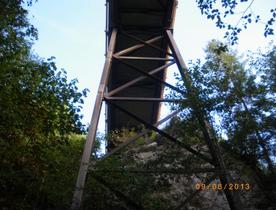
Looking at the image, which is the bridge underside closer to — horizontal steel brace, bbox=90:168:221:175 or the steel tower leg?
the steel tower leg

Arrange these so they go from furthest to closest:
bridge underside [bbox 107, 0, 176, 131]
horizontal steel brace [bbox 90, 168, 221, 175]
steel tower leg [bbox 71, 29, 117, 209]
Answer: bridge underside [bbox 107, 0, 176, 131], horizontal steel brace [bbox 90, 168, 221, 175], steel tower leg [bbox 71, 29, 117, 209]

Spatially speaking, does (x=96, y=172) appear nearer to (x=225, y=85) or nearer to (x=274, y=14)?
(x=225, y=85)

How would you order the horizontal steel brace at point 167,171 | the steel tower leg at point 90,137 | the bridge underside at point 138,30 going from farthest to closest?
the bridge underside at point 138,30, the horizontal steel brace at point 167,171, the steel tower leg at point 90,137

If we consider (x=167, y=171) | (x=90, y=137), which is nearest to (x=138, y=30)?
(x=90, y=137)

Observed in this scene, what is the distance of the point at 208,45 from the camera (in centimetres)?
1311

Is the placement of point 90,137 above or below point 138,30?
below

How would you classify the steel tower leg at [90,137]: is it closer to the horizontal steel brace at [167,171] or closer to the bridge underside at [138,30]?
the horizontal steel brace at [167,171]

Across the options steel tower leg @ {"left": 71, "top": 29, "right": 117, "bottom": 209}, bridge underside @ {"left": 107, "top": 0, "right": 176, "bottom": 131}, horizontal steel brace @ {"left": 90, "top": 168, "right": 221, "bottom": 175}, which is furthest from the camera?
bridge underside @ {"left": 107, "top": 0, "right": 176, "bottom": 131}

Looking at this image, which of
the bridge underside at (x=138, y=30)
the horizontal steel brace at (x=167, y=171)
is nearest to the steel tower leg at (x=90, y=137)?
the horizontal steel brace at (x=167, y=171)

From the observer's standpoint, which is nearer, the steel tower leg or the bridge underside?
the steel tower leg

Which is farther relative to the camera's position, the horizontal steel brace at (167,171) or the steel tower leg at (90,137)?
the horizontal steel brace at (167,171)

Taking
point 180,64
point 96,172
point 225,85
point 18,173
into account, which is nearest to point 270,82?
point 180,64

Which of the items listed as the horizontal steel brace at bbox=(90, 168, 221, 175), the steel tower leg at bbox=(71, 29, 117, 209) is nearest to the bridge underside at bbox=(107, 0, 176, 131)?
the steel tower leg at bbox=(71, 29, 117, 209)

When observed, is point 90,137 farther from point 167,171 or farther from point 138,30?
point 138,30
